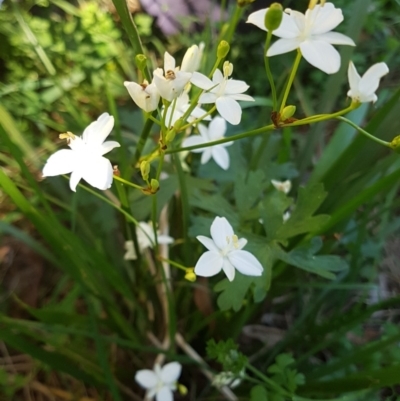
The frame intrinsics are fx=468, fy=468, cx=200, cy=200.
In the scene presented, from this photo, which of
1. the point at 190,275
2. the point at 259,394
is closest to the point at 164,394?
the point at 259,394

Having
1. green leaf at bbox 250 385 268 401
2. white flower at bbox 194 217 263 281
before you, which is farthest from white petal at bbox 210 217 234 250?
green leaf at bbox 250 385 268 401

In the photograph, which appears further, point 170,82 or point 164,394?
point 164,394

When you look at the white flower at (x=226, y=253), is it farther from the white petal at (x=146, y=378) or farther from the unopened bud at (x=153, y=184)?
the white petal at (x=146, y=378)

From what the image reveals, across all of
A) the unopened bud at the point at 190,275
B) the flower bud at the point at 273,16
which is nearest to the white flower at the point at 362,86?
the flower bud at the point at 273,16

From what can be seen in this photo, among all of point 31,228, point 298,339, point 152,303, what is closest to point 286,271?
point 298,339

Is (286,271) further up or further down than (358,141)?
further down

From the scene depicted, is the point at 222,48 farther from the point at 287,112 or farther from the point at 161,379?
the point at 161,379

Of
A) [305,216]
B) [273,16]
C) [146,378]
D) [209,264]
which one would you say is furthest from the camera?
[146,378]

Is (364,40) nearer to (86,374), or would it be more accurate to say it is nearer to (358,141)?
(358,141)
